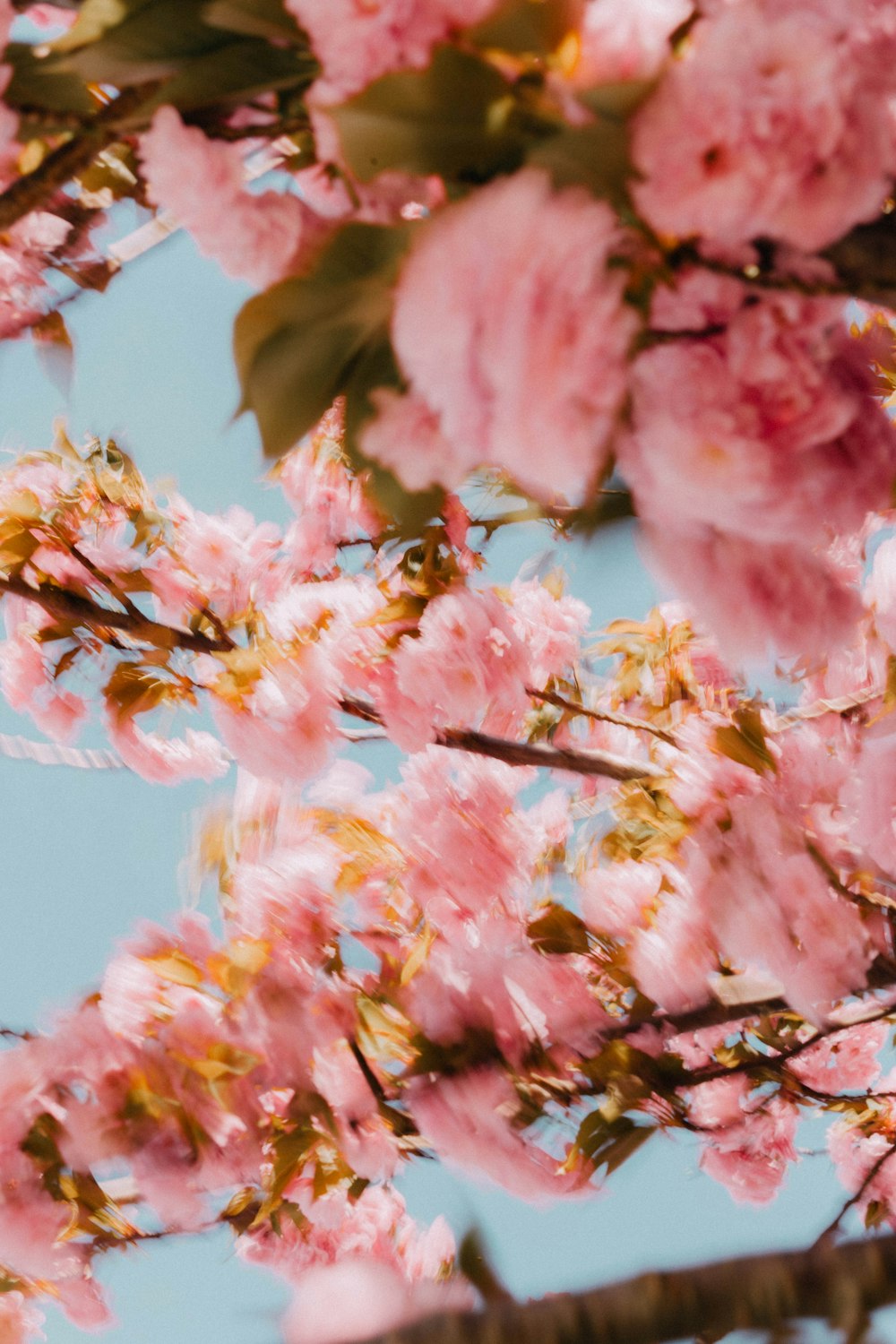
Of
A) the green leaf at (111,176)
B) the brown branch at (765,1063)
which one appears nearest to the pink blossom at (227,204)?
the green leaf at (111,176)

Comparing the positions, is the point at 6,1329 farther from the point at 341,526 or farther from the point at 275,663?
the point at 341,526

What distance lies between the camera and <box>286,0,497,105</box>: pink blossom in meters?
0.35

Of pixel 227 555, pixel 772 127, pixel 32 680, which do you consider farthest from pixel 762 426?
pixel 32 680

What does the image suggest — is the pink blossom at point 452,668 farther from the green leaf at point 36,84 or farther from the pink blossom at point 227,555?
the green leaf at point 36,84

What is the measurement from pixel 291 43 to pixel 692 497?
322 millimetres

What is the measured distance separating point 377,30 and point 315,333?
0.43 ft

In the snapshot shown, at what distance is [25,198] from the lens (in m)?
0.51

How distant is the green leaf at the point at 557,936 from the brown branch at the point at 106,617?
550 millimetres

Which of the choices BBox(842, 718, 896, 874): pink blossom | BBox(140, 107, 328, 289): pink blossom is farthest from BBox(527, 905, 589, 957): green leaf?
BBox(140, 107, 328, 289): pink blossom

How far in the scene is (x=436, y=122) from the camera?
0.35 metres

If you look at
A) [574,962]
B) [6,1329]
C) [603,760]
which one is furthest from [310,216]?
[6,1329]

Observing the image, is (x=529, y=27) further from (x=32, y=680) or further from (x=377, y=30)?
(x=32, y=680)

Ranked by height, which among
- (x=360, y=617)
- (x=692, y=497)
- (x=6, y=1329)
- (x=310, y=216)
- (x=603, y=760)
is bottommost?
(x=6, y=1329)

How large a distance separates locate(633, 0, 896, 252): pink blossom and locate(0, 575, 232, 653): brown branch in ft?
2.88
